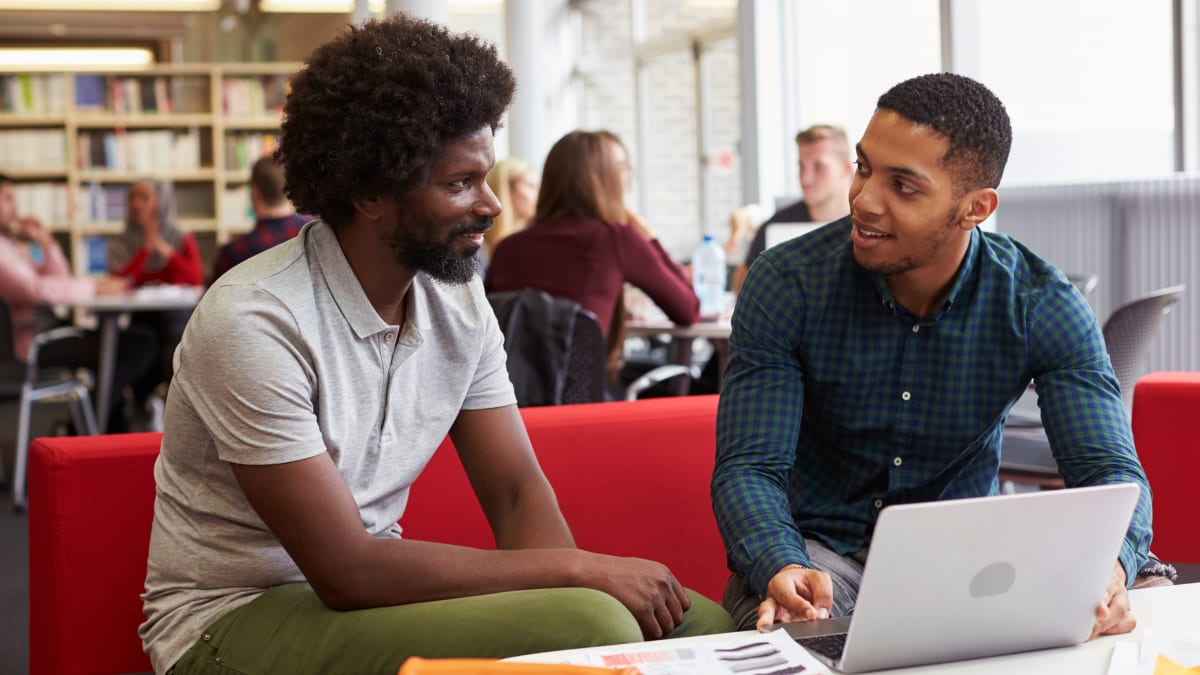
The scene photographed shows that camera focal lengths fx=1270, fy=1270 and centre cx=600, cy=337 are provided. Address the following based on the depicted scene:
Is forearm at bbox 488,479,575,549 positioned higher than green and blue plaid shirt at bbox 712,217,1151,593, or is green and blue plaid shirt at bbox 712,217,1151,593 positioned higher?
green and blue plaid shirt at bbox 712,217,1151,593

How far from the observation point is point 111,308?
544 centimetres

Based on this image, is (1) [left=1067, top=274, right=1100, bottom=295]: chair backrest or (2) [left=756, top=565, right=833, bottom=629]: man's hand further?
(1) [left=1067, top=274, right=1100, bottom=295]: chair backrest

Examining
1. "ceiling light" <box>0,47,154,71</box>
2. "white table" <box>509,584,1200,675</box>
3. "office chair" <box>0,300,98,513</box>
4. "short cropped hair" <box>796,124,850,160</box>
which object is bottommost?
"office chair" <box>0,300,98,513</box>

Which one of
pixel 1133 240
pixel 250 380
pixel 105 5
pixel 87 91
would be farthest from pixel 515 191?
pixel 105 5

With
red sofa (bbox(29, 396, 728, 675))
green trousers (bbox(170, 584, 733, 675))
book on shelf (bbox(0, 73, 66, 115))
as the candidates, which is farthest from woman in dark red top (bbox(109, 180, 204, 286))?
green trousers (bbox(170, 584, 733, 675))

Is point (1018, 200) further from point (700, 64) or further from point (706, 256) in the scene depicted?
point (700, 64)

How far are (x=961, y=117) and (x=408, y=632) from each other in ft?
3.04

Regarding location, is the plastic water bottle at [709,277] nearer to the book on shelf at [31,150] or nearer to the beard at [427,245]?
the beard at [427,245]

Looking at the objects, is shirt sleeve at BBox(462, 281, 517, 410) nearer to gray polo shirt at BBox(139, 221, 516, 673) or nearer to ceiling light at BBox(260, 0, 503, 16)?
gray polo shirt at BBox(139, 221, 516, 673)

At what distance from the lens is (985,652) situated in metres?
1.18

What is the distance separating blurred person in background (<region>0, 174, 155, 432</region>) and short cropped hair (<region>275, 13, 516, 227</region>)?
3.58m

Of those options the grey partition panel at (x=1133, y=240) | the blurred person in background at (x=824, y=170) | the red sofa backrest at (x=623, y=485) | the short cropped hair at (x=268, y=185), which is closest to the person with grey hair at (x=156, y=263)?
the short cropped hair at (x=268, y=185)

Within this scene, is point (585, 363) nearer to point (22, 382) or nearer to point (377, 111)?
point (377, 111)

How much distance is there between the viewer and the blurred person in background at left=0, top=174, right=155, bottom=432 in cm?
534
